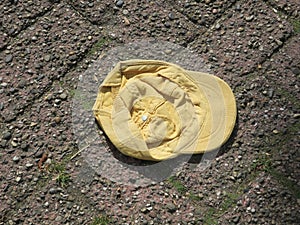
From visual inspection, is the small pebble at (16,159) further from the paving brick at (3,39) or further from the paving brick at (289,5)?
the paving brick at (289,5)

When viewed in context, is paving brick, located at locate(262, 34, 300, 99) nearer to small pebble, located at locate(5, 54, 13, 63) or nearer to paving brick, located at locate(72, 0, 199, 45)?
paving brick, located at locate(72, 0, 199, 45)

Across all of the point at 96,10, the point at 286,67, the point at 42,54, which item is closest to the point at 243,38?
the point at 286,67

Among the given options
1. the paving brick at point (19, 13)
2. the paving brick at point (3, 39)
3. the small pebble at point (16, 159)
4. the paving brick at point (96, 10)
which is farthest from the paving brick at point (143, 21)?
the small pebble at point (16, 159)

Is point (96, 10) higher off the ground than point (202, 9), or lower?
lower

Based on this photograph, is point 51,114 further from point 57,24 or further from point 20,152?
point 57,24

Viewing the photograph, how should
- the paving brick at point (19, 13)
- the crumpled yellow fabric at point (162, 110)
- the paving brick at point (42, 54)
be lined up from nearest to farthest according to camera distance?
the crumpled yellow fabric at point (162, 110) → the paving brick at point (42, 54) → the paving brick at point (19, 13)

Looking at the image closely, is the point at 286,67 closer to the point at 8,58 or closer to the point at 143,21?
the point at 143,21

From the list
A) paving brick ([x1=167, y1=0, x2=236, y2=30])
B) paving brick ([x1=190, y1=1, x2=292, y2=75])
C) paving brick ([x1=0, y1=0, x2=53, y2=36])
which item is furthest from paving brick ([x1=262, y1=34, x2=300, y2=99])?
paving brick ([x1=0, y1=0, x2=53, y2=36])
